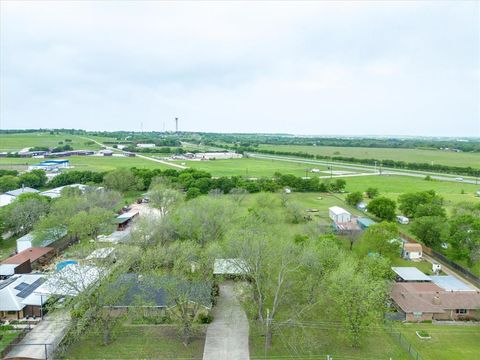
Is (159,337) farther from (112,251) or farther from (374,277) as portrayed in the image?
(374,277)

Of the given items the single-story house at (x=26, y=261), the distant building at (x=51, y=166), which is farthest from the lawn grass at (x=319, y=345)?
the distant building at (x=51, y=166)

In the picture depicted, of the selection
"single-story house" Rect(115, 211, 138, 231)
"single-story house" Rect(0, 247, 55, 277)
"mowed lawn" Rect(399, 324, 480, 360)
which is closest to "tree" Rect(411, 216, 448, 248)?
"mowed lawn" Rect(399, 324, 480, 360)

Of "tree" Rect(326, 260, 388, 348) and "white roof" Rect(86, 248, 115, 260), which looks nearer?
"tree" Rect(326, 260, 388, 348)

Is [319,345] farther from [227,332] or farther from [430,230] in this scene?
[430,230]

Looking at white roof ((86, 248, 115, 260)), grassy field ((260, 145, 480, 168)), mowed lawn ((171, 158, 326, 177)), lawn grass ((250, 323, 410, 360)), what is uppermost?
grassy field ((260, 145, 480, 168))

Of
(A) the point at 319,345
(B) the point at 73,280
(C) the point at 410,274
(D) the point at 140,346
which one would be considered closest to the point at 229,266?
(D) the point at 140,346

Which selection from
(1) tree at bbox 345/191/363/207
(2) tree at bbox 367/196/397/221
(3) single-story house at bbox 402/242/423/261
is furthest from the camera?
(1) tree at bbox 345/191/363/207

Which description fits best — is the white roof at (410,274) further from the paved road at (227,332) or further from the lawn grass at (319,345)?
the paved road at (227,332)

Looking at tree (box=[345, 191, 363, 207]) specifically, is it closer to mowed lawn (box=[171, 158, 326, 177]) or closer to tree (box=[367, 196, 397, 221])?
tree (box=[367, 196, 397, 221])
